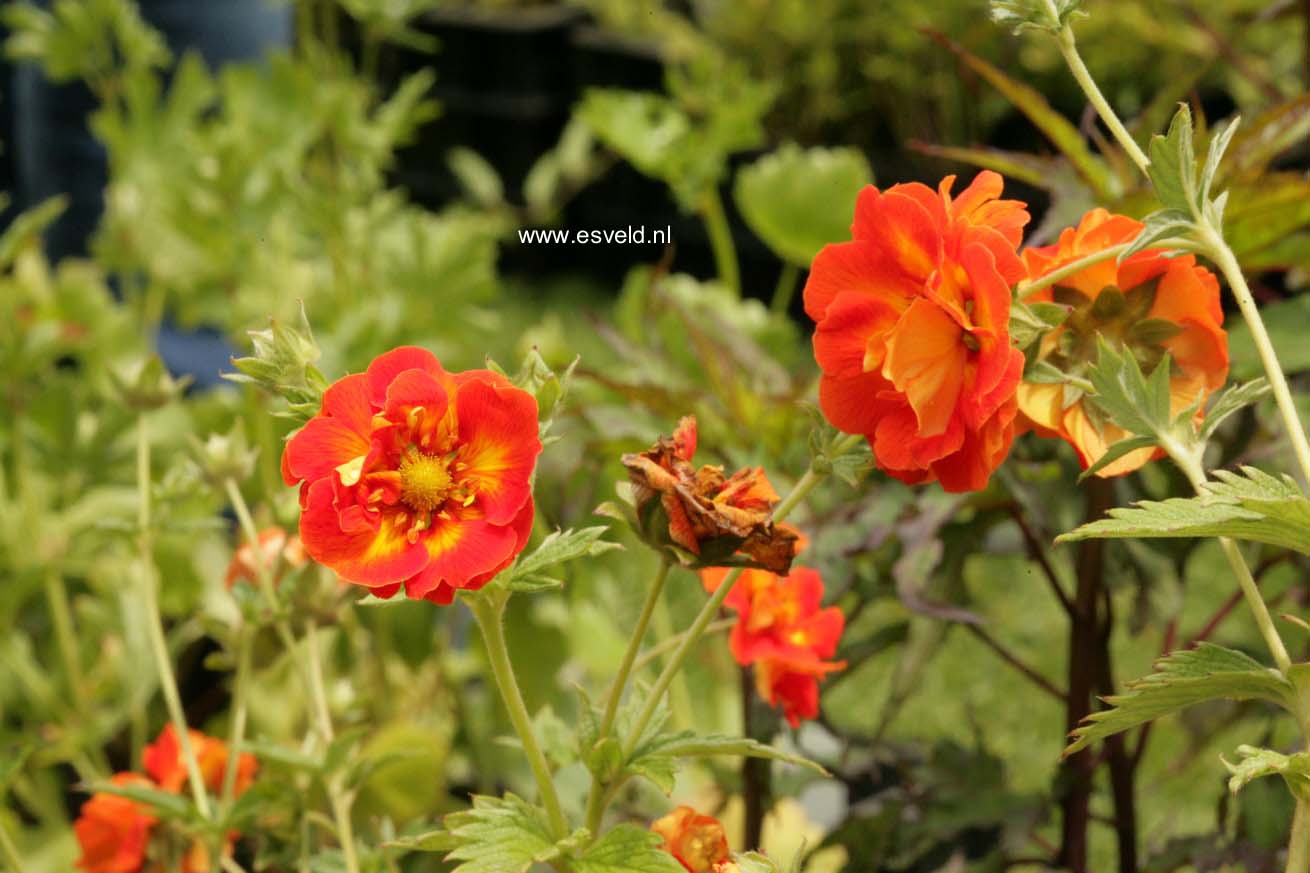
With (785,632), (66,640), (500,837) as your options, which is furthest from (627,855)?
(66,640)

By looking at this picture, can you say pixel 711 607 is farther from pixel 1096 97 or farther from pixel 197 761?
pixel 197 761

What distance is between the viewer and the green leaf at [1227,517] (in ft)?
0.95

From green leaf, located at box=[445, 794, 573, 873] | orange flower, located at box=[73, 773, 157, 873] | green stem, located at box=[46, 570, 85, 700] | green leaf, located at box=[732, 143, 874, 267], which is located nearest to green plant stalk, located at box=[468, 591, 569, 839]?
green leaf, located at box=[445, 794, 573, 873]

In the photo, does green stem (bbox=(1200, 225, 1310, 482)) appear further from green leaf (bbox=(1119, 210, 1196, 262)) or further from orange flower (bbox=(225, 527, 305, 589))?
orange flower (bbox=(225, 527, 305, 589))

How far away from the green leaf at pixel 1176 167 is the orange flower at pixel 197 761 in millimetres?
392

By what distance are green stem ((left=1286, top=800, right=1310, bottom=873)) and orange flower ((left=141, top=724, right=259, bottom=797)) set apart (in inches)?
14.7

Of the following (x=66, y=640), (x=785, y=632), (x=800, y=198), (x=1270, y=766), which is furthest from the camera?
(x=800, y=198)

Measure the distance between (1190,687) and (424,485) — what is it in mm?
181

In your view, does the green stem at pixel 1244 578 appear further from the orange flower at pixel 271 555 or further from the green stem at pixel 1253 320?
the orange flower at pixel 271 555

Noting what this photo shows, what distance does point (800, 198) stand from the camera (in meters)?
1.01

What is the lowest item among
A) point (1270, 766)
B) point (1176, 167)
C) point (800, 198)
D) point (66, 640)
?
point (66, 640)

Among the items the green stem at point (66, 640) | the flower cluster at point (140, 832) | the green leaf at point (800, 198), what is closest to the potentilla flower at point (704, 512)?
the flower cluster at point (140, 832)

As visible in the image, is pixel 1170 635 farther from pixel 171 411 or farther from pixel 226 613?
pixel 171 411

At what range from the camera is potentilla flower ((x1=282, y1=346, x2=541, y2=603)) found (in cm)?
30
